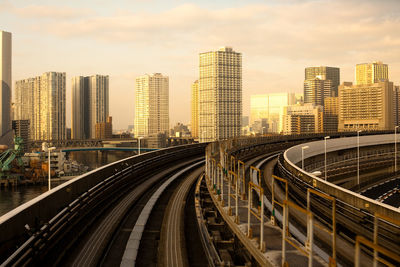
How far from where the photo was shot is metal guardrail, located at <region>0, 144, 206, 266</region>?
10.4m

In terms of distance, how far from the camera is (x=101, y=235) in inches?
606

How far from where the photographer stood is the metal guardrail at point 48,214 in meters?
10.4

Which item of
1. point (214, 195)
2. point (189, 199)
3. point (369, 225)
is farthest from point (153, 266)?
point (189, 199)

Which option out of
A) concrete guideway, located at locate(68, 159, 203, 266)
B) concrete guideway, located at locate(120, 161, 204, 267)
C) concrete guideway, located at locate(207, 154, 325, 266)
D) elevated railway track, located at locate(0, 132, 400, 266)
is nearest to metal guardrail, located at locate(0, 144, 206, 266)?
elevated railway track, located at locate(0, 132, 400, 266)

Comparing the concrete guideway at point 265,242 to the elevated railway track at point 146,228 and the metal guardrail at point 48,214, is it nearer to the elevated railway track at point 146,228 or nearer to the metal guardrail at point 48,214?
the elevated railway track at point 146,228

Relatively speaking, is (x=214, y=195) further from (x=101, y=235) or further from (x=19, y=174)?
(x=19, y=174)

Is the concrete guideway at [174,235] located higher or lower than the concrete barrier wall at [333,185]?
lower

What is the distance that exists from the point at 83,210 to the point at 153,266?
22.0ft

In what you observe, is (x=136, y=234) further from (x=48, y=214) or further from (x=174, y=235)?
(x=48, y=214)

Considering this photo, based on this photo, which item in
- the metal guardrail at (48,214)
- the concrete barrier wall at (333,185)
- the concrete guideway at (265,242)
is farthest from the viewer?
the concrete barrier wall at (333,185)

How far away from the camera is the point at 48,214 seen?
43.9ft

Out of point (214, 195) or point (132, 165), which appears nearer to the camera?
point (214, 195)

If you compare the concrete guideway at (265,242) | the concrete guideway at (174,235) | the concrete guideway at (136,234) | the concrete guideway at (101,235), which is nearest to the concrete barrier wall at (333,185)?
the concrete guideway at (265,242)

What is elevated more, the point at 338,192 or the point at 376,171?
the point at 338,192
